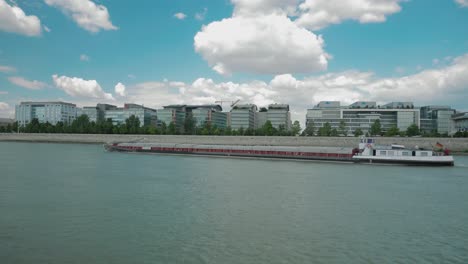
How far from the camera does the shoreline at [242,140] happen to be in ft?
227

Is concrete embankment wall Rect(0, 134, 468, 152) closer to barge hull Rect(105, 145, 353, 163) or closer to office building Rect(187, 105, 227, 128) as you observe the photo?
barge hull Rect(105, 145, 353, 163)

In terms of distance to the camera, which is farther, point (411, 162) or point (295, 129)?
point (295, 129)

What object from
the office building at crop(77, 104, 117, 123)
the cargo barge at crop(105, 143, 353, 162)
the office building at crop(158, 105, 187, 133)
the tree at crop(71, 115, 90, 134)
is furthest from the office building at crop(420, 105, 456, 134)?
the office building at crop(77, 104, 117, 123)

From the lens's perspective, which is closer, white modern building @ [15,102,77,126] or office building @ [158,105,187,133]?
office building @ [158,105,187,133]

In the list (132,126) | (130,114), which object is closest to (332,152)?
(132,126)

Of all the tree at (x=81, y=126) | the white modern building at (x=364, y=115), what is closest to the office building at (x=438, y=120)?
the white modern building at (x=364, y=115)

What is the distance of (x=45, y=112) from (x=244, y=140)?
369 feet

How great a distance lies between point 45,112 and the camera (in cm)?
15950

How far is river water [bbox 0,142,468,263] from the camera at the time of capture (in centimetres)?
1112

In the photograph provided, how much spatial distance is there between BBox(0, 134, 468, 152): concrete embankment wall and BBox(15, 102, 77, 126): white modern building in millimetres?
54629

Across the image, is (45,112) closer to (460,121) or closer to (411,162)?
(411,162)

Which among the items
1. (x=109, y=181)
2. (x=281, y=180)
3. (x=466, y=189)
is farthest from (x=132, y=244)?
(x=466, y=189)

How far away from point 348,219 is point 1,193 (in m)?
17.5

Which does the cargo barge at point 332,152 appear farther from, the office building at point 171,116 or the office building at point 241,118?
the office building at point 171,116
